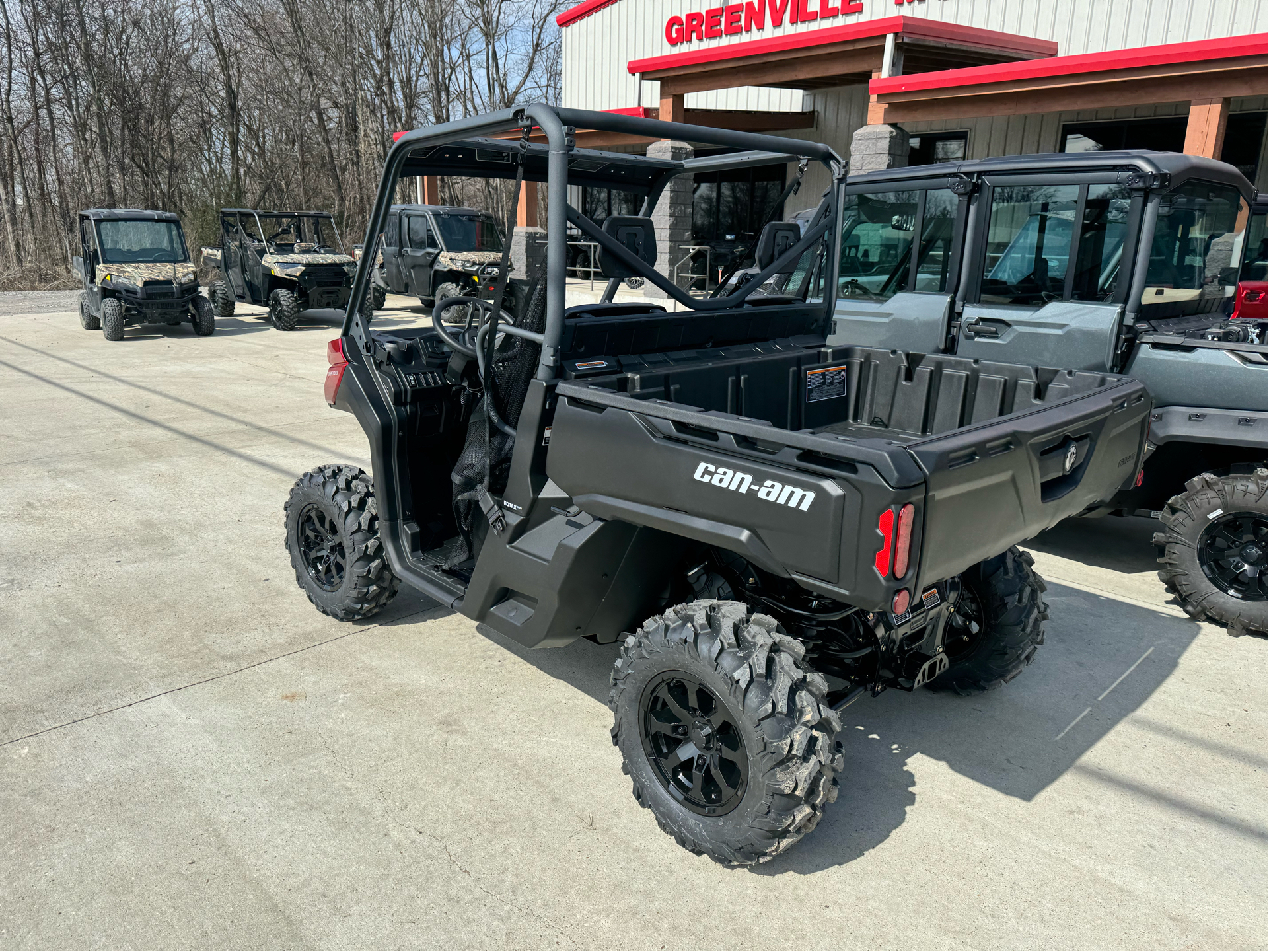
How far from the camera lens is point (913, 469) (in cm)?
238

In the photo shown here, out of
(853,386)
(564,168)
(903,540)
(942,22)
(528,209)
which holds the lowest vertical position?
(903,540)

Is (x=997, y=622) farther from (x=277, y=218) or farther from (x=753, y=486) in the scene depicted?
(x=277, y=218)

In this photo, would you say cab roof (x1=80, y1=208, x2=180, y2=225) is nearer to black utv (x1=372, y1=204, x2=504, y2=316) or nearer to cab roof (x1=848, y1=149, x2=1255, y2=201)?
black utv (x1=372, y1=204, x2=504, y2=316)

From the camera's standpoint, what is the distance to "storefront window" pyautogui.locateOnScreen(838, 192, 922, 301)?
607 cm

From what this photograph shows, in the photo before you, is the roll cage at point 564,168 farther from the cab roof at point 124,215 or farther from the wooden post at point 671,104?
the cab roof at point 124,215

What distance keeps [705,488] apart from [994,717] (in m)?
1.91

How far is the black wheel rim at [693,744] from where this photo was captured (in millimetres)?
2828

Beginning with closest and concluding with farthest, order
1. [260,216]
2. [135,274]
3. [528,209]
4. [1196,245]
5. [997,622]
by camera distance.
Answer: [997,622]
[1196,245]
[135,274]
[260,216]
[528,209]

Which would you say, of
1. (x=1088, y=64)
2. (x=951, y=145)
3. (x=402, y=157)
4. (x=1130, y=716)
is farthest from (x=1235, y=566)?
(x=951, y=145)

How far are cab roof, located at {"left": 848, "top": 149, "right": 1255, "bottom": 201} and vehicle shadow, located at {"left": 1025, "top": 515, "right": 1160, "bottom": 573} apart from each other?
1964 mm

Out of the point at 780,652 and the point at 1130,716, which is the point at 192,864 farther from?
the point at 1130,716

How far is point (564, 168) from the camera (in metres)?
3.00

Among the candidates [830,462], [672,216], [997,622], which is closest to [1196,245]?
[997,622]

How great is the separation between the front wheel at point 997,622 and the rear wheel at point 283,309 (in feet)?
45.0
